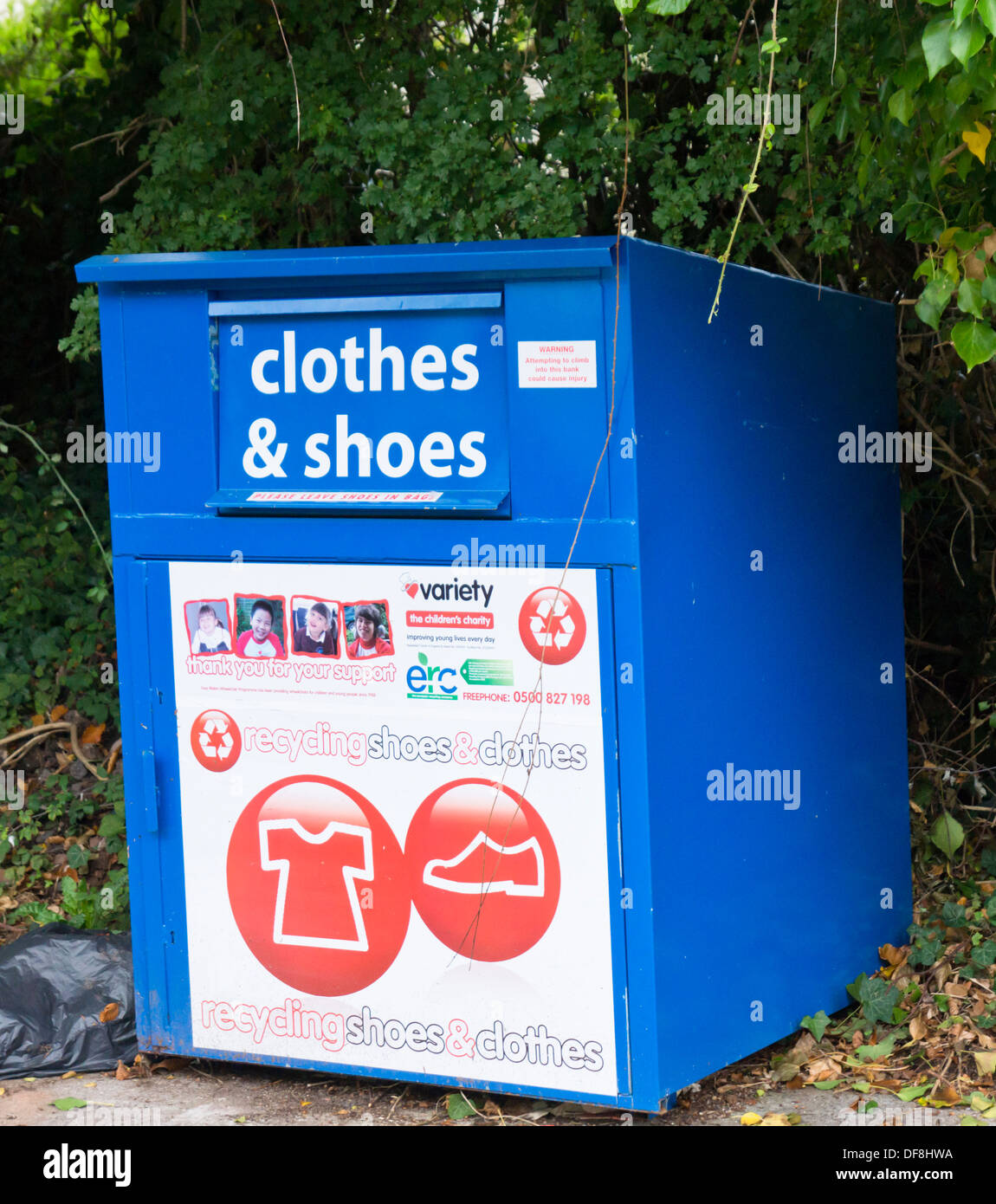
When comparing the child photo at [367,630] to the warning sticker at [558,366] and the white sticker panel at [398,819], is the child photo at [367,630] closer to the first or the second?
the white sticker panel at [398,819]

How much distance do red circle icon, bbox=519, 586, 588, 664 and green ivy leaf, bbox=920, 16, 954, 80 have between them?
1.29 meters

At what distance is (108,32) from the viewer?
690 centimetres

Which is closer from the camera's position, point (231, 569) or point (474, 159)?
point (231, 569)

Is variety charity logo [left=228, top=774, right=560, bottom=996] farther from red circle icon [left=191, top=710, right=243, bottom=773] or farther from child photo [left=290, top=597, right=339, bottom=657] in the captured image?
child photo [left=290, top=597, right=339, bottom=657]

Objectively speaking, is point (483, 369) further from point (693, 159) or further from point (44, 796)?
point (44, 796)

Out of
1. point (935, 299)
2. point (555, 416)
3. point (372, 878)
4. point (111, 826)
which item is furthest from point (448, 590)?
point (111, 826)

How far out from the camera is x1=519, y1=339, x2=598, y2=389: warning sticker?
291 centimetres

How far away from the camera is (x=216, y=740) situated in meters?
3.43

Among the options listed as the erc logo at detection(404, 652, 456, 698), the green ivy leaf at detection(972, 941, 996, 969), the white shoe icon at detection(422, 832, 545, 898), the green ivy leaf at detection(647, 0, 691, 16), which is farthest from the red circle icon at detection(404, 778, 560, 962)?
the green ivy leaf at detection(647, 0, 691, 16)

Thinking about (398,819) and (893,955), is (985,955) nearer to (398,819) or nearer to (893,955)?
(893,955)

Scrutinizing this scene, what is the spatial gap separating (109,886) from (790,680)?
2602 millimetres

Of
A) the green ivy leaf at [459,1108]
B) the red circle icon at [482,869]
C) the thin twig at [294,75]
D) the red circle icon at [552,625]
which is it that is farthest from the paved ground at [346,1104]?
the thin twig at [294,75]

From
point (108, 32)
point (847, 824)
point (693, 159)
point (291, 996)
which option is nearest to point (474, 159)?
point (693, 159)

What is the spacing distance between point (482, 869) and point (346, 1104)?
80 cm
